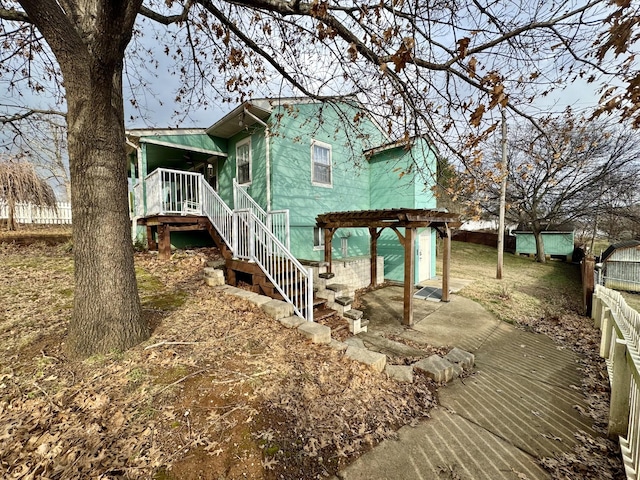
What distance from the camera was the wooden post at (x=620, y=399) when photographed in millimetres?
2635

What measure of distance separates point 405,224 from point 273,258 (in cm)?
350

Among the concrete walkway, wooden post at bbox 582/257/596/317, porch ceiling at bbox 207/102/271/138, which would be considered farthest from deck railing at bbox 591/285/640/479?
porch ceiling at bbox 207/102/271/138

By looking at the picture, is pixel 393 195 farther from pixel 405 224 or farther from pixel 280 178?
pixel 280 178

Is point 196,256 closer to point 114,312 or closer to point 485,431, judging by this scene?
point 114,312

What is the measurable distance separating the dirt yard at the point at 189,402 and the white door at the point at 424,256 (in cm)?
815

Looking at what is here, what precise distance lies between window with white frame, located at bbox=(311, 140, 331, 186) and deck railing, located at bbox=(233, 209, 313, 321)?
3.85 m

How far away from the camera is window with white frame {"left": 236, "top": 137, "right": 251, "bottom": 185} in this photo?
848 centimetres

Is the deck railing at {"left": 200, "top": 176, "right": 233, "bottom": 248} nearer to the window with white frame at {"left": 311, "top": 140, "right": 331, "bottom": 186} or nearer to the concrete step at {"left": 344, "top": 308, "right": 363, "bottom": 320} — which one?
the concrete step at {"left": 344, "top": 308, "right": 363, "bottom": 320}

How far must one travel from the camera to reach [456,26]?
3.02 meters

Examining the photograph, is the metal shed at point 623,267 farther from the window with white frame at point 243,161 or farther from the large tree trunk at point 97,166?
the large tree trunk at point 97,166

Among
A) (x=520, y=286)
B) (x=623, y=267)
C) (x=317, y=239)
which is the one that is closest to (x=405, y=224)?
(x=317, y=239)

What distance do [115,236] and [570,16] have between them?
5.55 m

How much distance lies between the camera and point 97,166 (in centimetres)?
260

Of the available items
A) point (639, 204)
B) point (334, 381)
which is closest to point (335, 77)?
point (334, 381)
